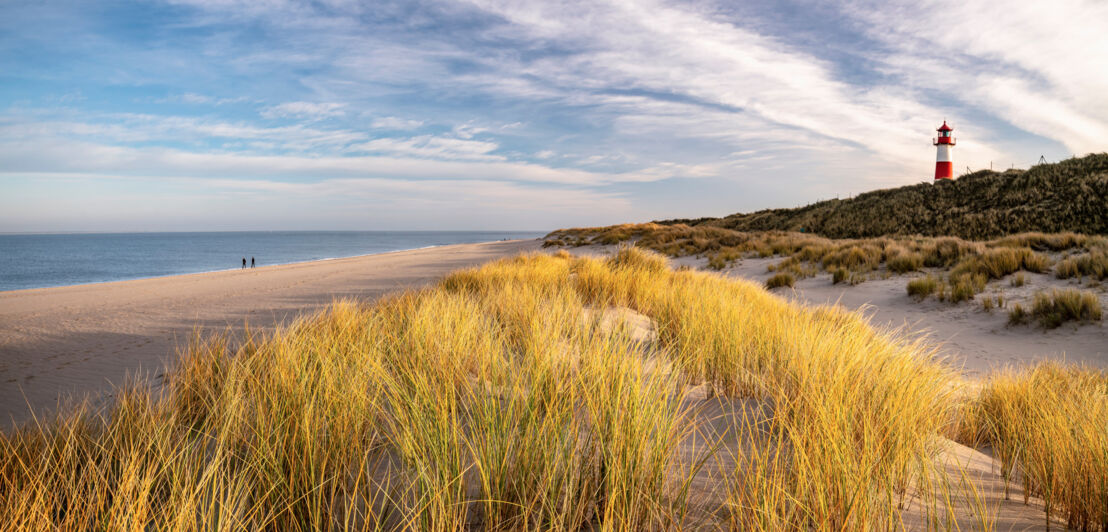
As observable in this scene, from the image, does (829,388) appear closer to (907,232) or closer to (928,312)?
(928,312)

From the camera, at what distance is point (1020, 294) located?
7.52 metres

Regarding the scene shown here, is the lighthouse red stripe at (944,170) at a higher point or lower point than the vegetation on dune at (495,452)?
higher

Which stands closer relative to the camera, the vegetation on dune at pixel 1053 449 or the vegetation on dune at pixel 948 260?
the vegetation on dune at pixel 1053 449

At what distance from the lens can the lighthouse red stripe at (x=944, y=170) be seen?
112ft

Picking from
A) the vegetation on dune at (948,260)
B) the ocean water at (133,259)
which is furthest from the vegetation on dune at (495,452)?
the ocean water at (133,259)

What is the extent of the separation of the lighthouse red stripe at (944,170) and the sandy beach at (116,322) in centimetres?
3960

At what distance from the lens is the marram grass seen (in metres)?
1.37

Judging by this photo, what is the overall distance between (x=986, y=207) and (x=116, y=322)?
31.5 m

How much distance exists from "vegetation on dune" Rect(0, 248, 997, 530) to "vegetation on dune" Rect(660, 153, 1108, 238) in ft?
71.0

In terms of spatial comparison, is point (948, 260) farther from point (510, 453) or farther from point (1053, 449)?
point (510, 453)

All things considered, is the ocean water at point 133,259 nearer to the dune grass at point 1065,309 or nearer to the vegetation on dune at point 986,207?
the dune grass at point 1065,309

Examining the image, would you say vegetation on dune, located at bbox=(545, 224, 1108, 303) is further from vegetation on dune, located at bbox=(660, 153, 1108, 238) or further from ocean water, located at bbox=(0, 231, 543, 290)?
ocean water, located at bbox=(0, 231, 543, 290)

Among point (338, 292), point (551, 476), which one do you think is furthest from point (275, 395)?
point (338, 292)

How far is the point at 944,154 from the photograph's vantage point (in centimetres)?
3503
